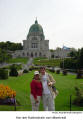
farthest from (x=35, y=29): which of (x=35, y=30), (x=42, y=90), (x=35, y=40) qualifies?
(x=42, y=90)

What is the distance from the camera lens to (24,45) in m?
101

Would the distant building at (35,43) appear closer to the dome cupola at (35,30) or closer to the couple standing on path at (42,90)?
the dome cupola at (35,30)

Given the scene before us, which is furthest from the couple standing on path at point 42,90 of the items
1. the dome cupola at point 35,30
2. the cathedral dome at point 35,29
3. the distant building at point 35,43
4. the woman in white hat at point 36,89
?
the cathedral dome at point 35,29

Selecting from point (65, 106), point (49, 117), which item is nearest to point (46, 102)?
point (49, 117)

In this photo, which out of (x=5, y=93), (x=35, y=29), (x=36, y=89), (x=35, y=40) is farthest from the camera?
(x=35, y=40)

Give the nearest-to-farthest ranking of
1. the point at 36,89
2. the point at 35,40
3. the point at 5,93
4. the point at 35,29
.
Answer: the point at 36,89 < the point at 5,93 < the point at 35,29 < the point at 35,40

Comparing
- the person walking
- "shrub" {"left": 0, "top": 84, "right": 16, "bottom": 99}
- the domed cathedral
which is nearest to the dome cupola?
the domed cathedral

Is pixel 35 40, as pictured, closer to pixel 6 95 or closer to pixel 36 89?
pixel 6 95

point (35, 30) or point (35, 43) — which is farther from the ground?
point (35, 30)

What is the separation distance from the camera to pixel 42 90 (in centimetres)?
Result: 622

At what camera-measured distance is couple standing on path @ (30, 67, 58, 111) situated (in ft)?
20.1

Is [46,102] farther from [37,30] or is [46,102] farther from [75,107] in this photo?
[37,30]

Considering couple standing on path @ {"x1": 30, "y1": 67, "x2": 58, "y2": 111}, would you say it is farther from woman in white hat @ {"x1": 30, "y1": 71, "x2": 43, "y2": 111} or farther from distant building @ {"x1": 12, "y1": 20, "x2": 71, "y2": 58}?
distant building @ {"x1": 12, "y1": 20, "x2": 71, "y2": 58}

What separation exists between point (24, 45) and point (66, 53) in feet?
68.9
